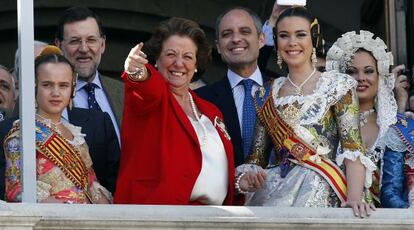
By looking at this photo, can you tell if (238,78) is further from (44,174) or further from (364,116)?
(44,174)

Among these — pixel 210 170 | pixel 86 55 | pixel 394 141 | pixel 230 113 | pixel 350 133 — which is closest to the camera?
pixel 210 170

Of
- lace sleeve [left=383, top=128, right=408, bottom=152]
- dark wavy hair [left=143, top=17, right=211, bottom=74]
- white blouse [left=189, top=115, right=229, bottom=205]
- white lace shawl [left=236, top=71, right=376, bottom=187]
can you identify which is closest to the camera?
white blouse [left=189, top=115, right=229, bottom=205]

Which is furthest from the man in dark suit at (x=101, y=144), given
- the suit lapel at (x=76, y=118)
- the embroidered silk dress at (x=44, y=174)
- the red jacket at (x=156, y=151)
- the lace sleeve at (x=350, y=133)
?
the lace sleeve at (x=350, y=133)

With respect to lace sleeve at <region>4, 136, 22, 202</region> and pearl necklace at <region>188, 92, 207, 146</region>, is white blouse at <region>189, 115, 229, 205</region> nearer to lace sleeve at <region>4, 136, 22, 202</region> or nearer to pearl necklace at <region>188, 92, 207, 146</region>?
pearl necklace at <region>188, 92, 207, 146</region>

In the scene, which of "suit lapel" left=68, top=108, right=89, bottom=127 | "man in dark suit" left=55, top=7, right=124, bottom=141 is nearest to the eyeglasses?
"man in dark suit" left=55, top=7, right=124, bottom=141

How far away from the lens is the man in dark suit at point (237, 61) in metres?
10.2

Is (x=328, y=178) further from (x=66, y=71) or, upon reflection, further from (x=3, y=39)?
(x=3, y=39)

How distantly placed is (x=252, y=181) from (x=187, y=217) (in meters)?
0.53

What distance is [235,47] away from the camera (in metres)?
10.4

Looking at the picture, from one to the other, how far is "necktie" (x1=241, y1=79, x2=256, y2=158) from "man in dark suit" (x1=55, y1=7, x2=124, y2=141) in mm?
680

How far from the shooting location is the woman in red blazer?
9070mm

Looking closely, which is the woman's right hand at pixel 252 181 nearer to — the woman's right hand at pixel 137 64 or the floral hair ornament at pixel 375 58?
the woman's right hand at pixel 137 64

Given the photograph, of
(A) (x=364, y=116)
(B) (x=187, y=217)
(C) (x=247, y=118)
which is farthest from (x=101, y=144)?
(A) (x=364, y=116)

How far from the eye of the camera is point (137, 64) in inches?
347
